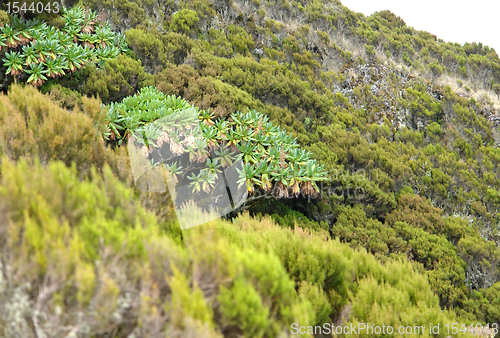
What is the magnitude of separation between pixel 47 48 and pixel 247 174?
6.02 meters

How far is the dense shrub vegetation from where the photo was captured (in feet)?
7.89

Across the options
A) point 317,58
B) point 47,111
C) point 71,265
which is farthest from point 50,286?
point 317,58

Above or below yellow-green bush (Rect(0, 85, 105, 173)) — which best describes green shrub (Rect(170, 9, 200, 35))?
above

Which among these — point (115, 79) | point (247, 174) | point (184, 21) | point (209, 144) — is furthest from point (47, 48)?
point (184, 21)

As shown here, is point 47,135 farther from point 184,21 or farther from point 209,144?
point 184,21

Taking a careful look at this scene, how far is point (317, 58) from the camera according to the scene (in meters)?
15.4

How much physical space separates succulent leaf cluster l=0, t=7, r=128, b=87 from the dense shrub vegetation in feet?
0.18

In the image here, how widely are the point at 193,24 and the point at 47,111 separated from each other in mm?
9293

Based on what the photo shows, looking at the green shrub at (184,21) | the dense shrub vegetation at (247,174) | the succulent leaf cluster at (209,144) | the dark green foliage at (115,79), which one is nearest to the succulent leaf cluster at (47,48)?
the dense shrub vegetation at (247,174)

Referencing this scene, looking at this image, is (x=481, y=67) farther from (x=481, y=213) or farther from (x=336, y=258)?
(x=336, y=258)

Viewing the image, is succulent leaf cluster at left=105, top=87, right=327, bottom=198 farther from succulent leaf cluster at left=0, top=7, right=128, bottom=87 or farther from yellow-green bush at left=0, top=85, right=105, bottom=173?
succulent leaf cluster at left=0, top=7, right=128, bottom=87

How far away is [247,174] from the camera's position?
20.8 ft

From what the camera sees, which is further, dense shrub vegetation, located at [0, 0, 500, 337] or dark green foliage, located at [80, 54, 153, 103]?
dark green foliage, located at [80, 54, 153, 103]

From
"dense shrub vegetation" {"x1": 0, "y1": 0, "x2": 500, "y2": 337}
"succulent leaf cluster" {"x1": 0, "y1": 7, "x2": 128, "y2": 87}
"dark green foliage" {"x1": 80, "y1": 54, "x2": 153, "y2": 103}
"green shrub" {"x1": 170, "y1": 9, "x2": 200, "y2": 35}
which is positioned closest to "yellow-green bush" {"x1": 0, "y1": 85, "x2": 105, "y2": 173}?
"dense shrub vegetation" {"x1": 0, "y1": 0, "x2": 500, "y2": 337}
